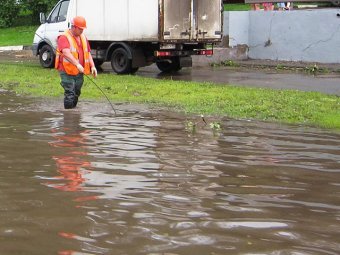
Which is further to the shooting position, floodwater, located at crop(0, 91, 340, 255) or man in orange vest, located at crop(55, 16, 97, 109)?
man in orange vest, located at crop(55, 16, 97, 109)

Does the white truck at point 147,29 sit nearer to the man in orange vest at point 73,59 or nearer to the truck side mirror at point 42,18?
the truck side mirror at point 42,18

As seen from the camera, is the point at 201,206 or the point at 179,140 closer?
the point at 201,206

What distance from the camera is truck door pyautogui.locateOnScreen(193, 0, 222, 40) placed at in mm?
17750

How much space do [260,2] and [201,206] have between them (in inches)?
733

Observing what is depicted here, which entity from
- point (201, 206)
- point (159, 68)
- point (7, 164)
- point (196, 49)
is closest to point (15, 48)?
point (159, 68)

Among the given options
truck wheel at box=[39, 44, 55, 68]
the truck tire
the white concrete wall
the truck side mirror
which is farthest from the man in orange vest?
the white concrete wall

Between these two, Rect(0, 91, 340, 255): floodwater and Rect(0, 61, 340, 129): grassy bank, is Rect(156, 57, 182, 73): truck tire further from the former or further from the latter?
Rect(0, 91, 340, 255): floodwater

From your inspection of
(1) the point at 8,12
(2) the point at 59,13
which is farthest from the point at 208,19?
(1) the point at 8,12

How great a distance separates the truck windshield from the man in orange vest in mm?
9383

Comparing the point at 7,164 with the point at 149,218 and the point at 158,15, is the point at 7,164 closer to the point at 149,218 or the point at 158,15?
the point at 149,218

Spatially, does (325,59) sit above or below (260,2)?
below

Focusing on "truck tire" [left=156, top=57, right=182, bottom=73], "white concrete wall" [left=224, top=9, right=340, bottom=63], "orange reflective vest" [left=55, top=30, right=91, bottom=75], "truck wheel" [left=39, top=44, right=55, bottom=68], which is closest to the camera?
"orange reflective vest" [left=55, top=30, right=91, bottom=75]

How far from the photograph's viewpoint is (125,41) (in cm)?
1809

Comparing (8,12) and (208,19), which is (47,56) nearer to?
(208,19)
